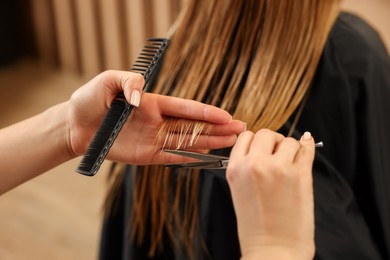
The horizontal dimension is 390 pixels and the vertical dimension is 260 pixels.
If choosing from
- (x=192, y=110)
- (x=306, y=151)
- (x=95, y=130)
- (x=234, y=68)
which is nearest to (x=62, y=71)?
(x=234, y=68)

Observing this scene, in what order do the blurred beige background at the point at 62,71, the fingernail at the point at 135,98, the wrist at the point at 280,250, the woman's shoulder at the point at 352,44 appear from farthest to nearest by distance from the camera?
the blurred beige background at the point at 62,71 < the woman's shoulder at the point at 352,44 < the fingernail at the point at 135,98 < the wrist at the point at 280,250

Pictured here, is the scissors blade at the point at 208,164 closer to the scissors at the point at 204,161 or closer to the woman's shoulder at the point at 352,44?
the scissors at the point at 204,161

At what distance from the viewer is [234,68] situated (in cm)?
112

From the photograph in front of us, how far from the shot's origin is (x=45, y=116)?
1.00m

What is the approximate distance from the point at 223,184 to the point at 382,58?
44 cm

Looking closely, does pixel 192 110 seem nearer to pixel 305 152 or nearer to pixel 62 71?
pixel 305 152

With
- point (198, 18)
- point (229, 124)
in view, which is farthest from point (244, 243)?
point (198, 18)

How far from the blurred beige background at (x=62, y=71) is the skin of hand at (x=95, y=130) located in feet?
3.92

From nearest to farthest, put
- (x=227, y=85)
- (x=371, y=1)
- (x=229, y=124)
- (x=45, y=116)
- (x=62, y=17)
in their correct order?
1. (x=229, y=124)
2. (x=45, y=116)
3. (x=227, y=85)
4. (x=371, y=1)
5. (x=62, y=17)

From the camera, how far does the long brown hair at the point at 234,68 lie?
107 cm

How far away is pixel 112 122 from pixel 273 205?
26cm

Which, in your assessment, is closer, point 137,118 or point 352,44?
point 137,118

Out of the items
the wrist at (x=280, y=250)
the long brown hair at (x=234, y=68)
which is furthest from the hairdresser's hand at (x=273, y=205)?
the long brown hair at (x=234, y=68)

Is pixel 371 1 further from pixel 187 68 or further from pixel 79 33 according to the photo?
pixel 79 33
